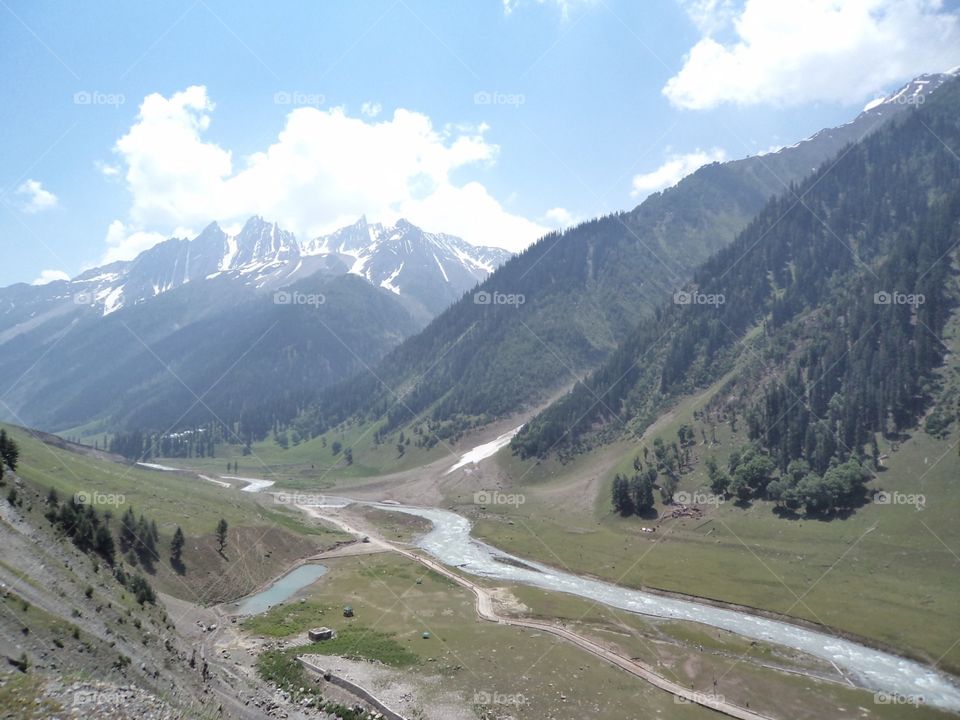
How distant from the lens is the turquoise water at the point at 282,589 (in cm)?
7894

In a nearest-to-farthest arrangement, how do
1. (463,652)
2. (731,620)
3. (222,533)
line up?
(463,652) < (731,620) < (222,533)

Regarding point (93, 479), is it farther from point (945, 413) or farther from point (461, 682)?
point (945, 413)

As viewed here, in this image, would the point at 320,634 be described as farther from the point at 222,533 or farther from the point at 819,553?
the point at 819,553

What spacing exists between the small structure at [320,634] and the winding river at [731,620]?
38294 mm

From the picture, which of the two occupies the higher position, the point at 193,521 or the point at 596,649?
the point at 193,521

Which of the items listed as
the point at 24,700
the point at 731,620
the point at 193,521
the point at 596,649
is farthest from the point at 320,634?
the point at 731,620

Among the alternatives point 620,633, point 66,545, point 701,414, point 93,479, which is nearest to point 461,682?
point 620,633

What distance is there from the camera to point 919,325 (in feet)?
474

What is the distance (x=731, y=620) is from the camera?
79.6 meters

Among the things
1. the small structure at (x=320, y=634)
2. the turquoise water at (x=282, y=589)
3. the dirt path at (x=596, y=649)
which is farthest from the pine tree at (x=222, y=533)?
the dirt path at (x=596, y=649)

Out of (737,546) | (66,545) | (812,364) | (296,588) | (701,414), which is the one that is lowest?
(296,588)

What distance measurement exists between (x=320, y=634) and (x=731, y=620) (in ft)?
178

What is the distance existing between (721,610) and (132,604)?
74.5m

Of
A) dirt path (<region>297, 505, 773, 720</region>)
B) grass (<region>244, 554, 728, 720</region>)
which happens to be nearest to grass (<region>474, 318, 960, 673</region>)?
dirt path (<region>297, 505, 773, 720</region>)
